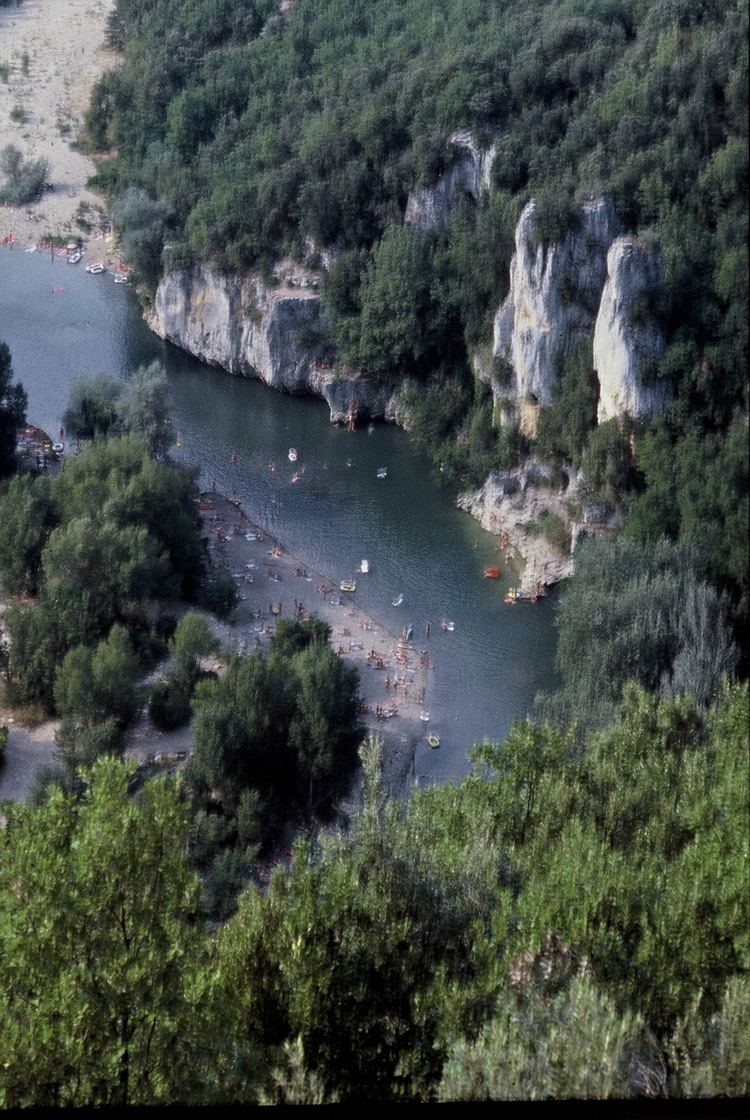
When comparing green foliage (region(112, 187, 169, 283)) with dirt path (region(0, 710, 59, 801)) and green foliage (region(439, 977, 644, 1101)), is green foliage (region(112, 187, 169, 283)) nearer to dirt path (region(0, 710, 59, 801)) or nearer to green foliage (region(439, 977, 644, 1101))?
dirt path (region(0, 710, 59, 801))

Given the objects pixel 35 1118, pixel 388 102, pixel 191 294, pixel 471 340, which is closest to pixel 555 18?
pixel 388 102

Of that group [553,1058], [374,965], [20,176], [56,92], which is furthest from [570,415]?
[56,92]

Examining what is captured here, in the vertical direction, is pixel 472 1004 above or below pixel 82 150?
below

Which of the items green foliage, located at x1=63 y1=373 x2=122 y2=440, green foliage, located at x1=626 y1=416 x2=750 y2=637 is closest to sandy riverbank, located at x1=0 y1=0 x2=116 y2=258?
green foliage, located at x1=63 y1=373 x2=122 y2=440

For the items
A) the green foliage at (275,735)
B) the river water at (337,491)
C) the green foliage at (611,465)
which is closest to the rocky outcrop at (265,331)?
the river water at (337,491)

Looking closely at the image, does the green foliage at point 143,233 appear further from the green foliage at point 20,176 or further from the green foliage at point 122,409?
the green foliage at point 122,409

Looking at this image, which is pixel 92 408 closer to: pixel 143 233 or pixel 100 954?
pixel 143 233

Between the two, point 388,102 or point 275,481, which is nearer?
point 275,481

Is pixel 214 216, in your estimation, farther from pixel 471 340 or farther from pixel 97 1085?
pixel 97 1085
